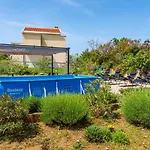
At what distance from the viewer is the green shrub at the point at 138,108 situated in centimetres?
466

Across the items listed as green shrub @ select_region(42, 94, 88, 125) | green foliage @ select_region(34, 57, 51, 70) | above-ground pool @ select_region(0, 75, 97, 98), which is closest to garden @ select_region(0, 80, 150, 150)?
green shrub @ select_region(42, 94, 88, 125)

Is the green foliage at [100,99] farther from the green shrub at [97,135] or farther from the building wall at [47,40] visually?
the building wall at [47,40]

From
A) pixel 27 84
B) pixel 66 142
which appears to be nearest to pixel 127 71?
pixel 27 84

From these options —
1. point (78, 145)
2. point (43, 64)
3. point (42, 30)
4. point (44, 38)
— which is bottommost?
point (78, 145)

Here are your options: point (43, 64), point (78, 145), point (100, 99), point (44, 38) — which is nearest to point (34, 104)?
point (100, 99)

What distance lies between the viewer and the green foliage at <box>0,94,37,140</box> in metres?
4.01

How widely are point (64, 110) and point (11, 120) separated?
104 centimetres

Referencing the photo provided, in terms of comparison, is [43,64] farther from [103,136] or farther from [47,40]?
[103,136]

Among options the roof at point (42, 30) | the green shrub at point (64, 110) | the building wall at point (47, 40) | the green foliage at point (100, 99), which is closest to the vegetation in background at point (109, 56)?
the building wall at point (47, 40)

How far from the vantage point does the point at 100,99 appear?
18.1 feet

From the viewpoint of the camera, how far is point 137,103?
4.78 meters

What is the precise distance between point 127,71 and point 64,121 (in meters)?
15.1

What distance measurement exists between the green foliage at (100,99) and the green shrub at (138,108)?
489 mm

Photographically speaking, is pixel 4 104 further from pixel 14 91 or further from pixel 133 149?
pixel 14 91
